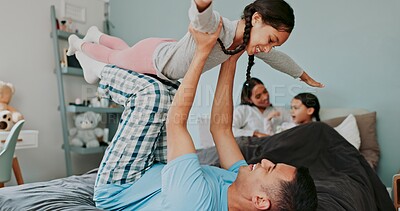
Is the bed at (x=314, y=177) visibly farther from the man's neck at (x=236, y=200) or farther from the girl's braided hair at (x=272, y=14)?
the girl's braided hair at (x=272, y=14)

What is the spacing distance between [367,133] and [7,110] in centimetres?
266

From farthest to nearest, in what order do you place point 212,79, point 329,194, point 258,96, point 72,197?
point 212,79 → point 258,96 → point 329,194 → point 72,197

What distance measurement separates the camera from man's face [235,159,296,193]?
111 centimetres

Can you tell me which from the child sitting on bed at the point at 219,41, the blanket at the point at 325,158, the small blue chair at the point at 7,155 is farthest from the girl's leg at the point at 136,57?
the small blue chair at the point at 7,155

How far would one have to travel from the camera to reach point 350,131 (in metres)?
2.47

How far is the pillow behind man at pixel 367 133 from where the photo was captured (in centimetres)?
255

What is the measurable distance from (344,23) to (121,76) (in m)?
2.01

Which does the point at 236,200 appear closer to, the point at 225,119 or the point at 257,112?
the point at 225,119

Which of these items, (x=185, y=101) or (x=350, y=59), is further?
(x=350, y=59)

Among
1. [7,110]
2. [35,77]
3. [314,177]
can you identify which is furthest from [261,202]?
[35,77]

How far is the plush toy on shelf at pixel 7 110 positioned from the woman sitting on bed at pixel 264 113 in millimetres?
1695

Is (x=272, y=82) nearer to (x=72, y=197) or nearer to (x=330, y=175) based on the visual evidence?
(x=330, y=175)

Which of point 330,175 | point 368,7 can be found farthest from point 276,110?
point 330,175

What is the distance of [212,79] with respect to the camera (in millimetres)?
3377
